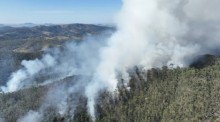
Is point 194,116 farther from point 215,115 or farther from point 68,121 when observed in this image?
point 68,121

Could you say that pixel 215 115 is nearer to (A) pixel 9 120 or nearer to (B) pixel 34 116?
(B) pixel 34 116

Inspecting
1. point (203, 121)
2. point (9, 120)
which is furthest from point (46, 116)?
point (203, 121)

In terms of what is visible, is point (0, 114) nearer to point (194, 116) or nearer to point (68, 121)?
point (68, 121)

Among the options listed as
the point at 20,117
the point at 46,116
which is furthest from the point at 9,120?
the point at 46,116

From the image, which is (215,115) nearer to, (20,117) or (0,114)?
(20,117)

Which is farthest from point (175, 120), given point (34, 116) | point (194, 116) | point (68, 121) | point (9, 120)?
point (9, 120)

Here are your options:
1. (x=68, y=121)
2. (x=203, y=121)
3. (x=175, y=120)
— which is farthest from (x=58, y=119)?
(x=203, y=121)
